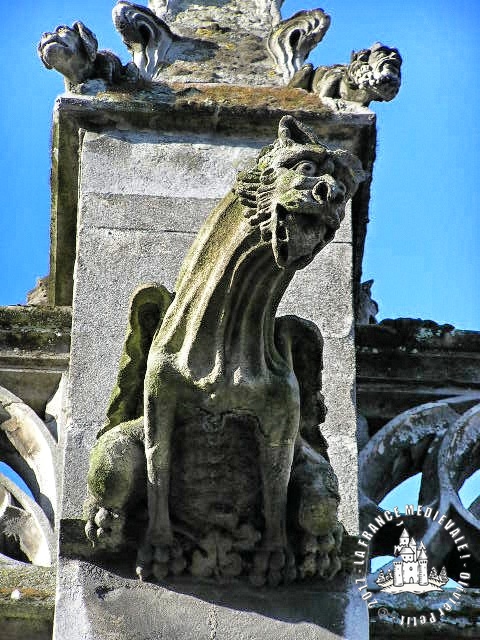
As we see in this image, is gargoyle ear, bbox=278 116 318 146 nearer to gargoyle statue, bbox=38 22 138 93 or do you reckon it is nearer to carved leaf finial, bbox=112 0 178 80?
gargoyle statue, bbox=38 22 138 93

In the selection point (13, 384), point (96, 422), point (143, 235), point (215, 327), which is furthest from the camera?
point (13, 384)

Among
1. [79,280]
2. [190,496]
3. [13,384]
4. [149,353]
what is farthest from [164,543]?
[13,384]

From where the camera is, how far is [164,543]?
714 centimetres

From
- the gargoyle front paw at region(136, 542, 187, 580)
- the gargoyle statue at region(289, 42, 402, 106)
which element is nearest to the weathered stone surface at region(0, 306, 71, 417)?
the gargoyle statue at region(289, 42, 402, 106)

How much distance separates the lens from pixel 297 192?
265 inches

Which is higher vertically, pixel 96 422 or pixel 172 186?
pixel 172 186

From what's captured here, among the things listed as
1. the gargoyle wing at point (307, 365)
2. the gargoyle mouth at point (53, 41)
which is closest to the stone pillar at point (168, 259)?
the gargoyle mouth at point (53, 41)

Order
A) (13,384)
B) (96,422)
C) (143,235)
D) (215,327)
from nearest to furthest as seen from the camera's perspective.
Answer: (215,327), (96,422), (143,235), (13,384)

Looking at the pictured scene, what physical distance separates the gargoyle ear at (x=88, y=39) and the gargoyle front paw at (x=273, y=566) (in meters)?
3.00

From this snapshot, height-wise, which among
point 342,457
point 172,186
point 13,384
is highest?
point 172,186

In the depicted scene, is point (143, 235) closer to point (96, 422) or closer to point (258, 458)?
point (96, 422)

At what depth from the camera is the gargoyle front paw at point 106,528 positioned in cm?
709

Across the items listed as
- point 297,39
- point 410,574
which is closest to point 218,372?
point 410,574

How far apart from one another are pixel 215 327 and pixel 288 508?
0.74 meters
